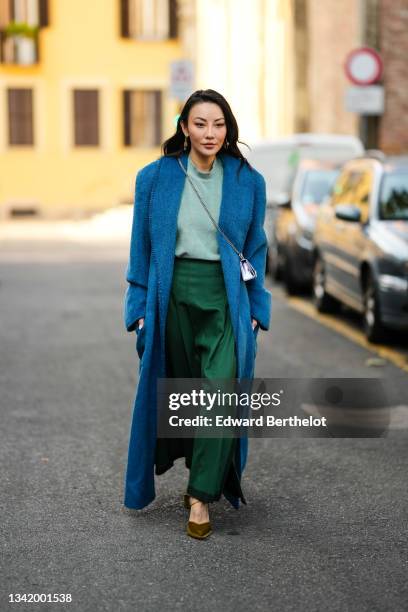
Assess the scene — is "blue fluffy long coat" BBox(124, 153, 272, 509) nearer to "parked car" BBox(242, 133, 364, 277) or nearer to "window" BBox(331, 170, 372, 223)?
"window" BBox(331, 170, 372, 223)

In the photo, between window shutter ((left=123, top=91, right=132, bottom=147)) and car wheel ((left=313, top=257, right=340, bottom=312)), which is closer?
car wheel ((left=313, top=257, right=340, bottom=312))

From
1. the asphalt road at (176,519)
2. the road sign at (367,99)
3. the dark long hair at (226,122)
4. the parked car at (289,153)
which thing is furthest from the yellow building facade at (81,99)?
the dark long hair at (226,122)

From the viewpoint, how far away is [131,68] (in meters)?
39.7

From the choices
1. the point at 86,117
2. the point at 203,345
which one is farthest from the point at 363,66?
the point at 86,117

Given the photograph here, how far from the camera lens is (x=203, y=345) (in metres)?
5.54

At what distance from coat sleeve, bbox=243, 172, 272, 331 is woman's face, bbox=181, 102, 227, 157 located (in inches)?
9.8

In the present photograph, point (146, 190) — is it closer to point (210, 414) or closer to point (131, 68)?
point (210, 414)

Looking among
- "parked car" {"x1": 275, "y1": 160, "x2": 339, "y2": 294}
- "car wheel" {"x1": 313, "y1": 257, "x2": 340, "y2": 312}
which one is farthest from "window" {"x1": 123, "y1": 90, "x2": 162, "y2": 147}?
"car wheel" {"x1": 313, "y1": 257, "x2": 340, "y2": 312}

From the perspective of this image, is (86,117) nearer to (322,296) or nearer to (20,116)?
(20,116)

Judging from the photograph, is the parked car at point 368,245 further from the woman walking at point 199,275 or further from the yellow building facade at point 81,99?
the yellow building facade at point 81,99

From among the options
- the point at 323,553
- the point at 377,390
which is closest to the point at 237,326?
the point at 323,553

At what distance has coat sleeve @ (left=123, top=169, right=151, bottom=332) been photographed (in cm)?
549

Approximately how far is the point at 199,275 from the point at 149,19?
35.2m

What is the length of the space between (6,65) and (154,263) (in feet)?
116
